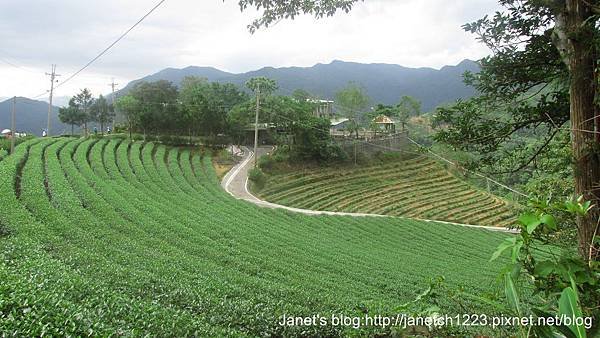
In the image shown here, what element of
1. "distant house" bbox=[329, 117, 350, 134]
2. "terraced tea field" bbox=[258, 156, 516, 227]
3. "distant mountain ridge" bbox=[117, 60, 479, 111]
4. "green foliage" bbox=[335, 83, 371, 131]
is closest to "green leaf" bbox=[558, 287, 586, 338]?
"terraced tea field" bbox=[258, 156, 516, 227]

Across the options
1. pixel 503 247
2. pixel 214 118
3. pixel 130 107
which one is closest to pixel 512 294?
pixel 503 247

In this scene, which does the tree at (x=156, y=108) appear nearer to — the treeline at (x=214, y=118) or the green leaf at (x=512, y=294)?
the treeline at (x=214, y=118)

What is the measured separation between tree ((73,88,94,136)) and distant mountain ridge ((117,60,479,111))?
3779cm

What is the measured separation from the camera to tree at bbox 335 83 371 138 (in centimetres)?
3844

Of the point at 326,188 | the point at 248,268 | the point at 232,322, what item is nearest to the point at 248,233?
the point at 248,268

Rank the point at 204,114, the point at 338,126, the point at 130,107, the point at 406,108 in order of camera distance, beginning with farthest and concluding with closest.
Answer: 1. the point at 338,126
2. the point at 406,108
3. the point at 204,114
4. the point at 130,107

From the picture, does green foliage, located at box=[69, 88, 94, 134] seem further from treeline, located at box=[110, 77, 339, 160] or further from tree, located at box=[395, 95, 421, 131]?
tree, located at box=[395, 95, 421, 131]

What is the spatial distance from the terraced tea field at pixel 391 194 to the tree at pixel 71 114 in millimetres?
20633

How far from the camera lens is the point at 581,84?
107 inches

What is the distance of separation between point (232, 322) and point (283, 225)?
1186cm

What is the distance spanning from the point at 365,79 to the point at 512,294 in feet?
368

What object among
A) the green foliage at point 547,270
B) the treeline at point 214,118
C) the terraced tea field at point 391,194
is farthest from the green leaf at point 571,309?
the treeline at point 214,118

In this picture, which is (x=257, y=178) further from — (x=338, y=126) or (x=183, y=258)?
(x=338, y=126)

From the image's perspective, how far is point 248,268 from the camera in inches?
294
